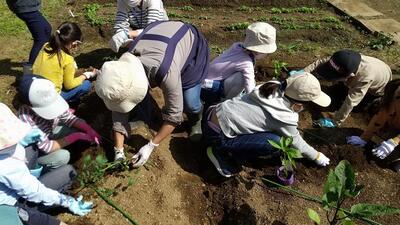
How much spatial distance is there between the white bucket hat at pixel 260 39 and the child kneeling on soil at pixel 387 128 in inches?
42.9

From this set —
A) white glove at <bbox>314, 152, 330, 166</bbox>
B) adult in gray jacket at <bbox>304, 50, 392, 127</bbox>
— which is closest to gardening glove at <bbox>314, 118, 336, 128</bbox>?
adult in gray jacket at <bbox>304, 50, 392, 127</bbox>

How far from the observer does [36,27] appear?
430cm

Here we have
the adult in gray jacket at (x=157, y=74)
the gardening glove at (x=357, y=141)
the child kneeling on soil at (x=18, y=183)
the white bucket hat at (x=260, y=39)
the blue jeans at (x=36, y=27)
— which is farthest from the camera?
the blue jeans at (x=36, y=27)

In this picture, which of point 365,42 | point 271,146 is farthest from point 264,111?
point 365,42

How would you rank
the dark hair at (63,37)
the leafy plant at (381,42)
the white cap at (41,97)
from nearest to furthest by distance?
the white cap at (41,97), the dark hair at (63,37), the leafy plant at (381,42)

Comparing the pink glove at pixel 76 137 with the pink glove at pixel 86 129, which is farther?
the pink glove at pixel 86 129

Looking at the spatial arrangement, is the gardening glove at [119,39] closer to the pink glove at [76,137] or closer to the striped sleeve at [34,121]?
the pink glove at [76,137]

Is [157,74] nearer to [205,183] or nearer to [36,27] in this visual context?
[205,183]

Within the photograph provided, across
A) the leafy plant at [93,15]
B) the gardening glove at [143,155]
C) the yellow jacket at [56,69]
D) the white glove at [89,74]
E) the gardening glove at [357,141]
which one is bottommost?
the gardening glove at [357,141]

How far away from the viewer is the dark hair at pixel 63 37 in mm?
3559

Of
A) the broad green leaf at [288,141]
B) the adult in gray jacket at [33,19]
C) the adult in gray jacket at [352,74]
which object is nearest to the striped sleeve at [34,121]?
the adult in gray jacket at [33,19]

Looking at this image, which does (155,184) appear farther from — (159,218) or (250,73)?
(250,73)

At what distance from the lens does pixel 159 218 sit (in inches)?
121

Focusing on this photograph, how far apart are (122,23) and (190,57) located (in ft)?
4.08
